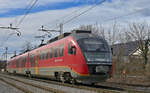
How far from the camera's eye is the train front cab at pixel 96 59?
Answer: 15.8 meters

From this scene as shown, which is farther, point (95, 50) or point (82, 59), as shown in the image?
point (95, 50)

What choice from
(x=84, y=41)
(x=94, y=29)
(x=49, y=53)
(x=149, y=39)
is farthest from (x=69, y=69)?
(x=94, y=29)

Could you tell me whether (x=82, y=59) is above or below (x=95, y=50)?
below

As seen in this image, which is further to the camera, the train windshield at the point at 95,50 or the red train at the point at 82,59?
the train windshield at the point at 95,50

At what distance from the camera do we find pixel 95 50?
1658 cm

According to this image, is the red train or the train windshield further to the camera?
the train windshield

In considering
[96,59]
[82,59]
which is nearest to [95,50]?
[96,59]

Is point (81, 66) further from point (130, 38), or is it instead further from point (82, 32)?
point (130, 38)

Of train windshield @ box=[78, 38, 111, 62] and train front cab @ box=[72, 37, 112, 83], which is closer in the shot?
train front cab @ box=[72, 37, 112, 83]

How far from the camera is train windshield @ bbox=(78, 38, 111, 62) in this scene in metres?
16.2

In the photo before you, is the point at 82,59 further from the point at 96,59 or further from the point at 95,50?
the point at 95,50

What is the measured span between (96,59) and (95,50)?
736 millimetres

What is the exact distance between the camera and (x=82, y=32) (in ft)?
63.9

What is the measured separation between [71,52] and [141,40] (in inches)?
1326
